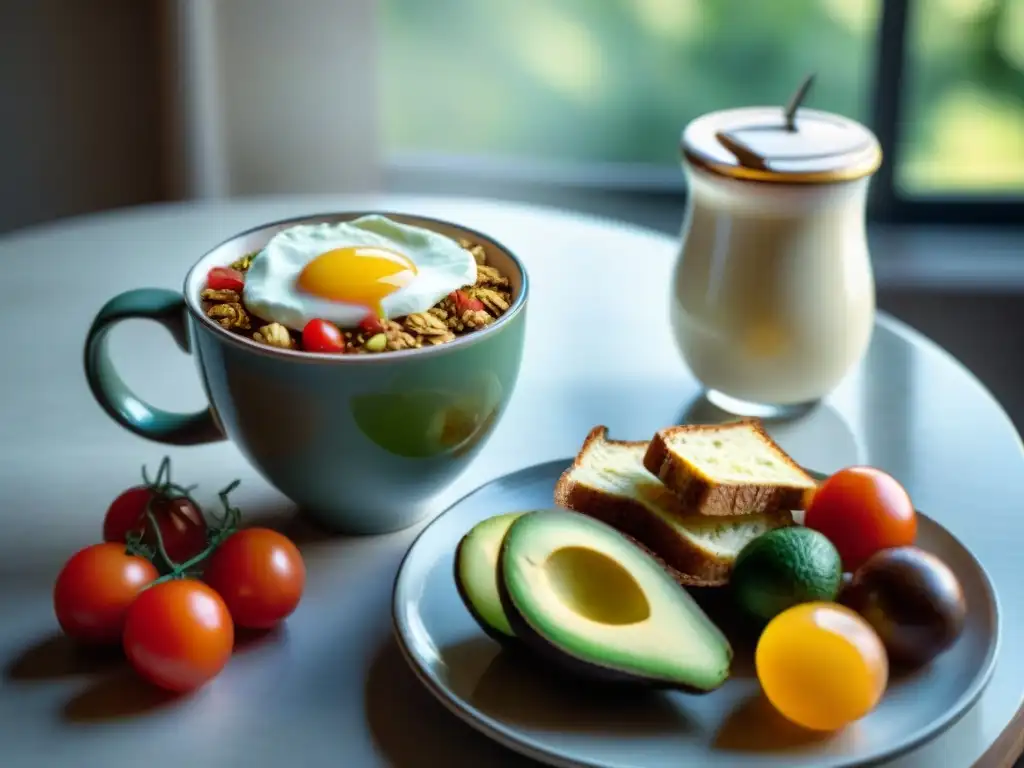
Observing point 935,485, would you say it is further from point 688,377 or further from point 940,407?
point 688,377

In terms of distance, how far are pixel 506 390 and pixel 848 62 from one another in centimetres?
248

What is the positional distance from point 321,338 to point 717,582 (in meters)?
0.29

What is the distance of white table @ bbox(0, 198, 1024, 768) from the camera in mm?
712

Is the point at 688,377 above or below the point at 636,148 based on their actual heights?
above

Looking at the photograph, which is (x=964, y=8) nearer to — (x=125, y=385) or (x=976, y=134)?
(x=976, y=134)

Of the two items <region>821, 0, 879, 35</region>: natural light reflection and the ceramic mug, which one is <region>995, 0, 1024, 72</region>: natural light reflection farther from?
the ceramic mug

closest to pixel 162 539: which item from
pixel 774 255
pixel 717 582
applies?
pixel 717 582

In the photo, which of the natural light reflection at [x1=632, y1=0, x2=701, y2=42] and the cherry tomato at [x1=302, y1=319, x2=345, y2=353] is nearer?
the cherry tomato at [x1=302, y1=319, x2=345, y2=353]

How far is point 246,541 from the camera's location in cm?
79

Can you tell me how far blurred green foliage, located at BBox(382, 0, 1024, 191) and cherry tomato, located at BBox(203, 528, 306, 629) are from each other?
2.21m

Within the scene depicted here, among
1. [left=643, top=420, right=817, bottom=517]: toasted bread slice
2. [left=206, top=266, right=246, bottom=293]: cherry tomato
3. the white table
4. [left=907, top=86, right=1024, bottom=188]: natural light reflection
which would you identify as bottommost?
[left=907, top=86, right=1024, bottom=188]: natural light reflection

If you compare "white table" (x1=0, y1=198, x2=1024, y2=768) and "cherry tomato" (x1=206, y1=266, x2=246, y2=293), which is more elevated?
"cherry tomato" (x1=206, y1=266, x2=246, y2=293)

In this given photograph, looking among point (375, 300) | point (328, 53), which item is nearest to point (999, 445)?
point (375, 300)

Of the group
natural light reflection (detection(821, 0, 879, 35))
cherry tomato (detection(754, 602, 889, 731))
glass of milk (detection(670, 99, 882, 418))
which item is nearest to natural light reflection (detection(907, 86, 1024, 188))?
natural light reflection (detection(821, 0, 879, 35))
